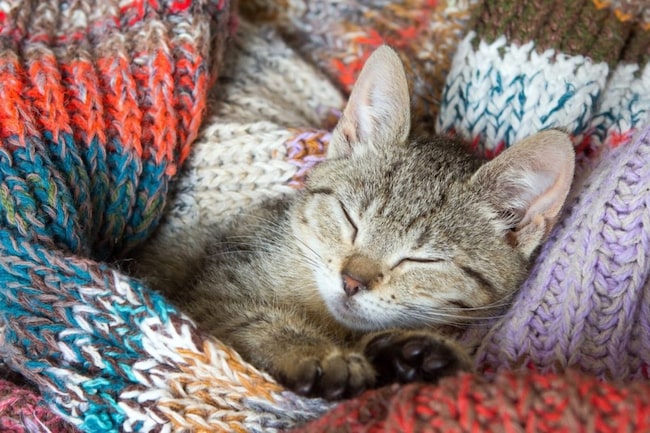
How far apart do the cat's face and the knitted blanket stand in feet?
0.21

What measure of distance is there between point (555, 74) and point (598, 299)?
1.64 ft

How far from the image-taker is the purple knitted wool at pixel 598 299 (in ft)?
3.45

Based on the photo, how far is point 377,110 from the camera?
4.38 feet

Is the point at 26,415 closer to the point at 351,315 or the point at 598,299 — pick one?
the point at 351,315

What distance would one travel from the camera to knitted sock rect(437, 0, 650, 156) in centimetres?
135

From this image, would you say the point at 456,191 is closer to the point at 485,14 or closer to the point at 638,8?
the point at 485,14

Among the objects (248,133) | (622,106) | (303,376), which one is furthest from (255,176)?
(622,106)

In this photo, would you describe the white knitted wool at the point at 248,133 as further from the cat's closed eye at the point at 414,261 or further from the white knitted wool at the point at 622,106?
the white knitted wool at the point at 622,106

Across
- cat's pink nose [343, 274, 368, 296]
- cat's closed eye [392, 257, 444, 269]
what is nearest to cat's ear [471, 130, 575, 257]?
cat's closed eye [392, 257, 444, 269]

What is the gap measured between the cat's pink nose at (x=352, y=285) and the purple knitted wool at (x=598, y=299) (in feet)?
0.74

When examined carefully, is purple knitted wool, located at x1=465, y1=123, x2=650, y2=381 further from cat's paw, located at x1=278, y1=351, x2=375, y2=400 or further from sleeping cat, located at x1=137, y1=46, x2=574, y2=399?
cat's paw, located at x1=278, y1=351, x2=375, y2=400

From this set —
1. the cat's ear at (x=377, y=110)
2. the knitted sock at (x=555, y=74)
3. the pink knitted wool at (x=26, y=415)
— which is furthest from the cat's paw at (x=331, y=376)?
the knitted sock at (x=555, y=74)

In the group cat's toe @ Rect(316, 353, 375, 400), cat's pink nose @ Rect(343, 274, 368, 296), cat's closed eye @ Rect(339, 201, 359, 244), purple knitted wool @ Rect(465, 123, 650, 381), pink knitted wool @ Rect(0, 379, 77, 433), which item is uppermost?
purple knitted wool @ Rect(465, 123, 650, 381)

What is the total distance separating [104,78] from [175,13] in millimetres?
211
